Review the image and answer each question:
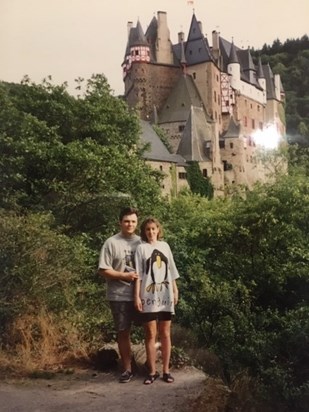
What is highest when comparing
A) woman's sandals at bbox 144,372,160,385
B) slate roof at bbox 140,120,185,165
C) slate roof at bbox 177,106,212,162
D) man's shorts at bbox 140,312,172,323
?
slate roof at bbox 177,106,212,162

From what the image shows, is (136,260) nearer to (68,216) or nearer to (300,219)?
(68,216)

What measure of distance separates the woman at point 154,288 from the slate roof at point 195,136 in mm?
7416

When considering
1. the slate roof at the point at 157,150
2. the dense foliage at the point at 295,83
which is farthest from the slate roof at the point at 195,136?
the dense foliage at the point at 295,83

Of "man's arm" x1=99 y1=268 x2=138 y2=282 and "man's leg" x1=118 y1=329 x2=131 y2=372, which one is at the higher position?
"man's arm" x1=99 y1=268 x2=138 y2=282

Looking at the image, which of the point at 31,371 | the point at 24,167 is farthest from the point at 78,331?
the point at 24,167

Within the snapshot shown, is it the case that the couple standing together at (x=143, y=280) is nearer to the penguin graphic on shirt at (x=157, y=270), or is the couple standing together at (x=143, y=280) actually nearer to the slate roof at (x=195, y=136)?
the penguin graphic on shirt at (x=157, y=270)

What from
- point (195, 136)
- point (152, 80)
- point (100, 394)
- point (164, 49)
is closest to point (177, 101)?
point (152, 80)

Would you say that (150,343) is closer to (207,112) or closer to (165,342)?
(165,342)

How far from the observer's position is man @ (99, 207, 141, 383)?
145 cm

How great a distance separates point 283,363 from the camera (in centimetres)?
224

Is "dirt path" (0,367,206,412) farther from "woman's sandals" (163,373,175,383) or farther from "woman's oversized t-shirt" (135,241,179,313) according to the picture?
"woman's oversized t-shirt" (135,241,179,313)

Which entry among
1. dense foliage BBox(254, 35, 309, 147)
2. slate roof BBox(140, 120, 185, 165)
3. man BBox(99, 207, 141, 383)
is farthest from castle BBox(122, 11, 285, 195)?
man BBox(99, 207, 141, 383)

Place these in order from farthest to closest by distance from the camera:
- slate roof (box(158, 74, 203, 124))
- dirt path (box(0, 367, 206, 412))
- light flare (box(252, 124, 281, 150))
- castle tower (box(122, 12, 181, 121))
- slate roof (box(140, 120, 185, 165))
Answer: slate roof (box(140, 120, 185, 165))
slate roof (box(158, 74, 203, 124))
light flare (box(252, 124, 281, 150))
castle tower (box(122, 12, 181, 121))
dirt path (box(0, 367, 206, 412))

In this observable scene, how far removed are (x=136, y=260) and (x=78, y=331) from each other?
560mm
